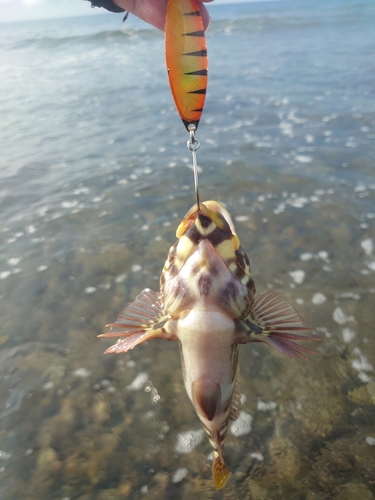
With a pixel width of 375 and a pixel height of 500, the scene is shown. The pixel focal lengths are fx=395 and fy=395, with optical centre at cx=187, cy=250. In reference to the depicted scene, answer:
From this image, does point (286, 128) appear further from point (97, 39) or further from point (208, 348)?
point (97, 39)

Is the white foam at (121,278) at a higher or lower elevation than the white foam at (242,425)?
lower

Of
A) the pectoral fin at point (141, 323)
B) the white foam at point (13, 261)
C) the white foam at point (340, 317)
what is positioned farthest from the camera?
the white foam at point (13, 261)

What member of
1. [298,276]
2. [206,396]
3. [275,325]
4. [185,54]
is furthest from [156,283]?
[185,54]

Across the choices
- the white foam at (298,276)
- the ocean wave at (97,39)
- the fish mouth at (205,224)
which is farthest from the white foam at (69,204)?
the ocean wave at (97,39)

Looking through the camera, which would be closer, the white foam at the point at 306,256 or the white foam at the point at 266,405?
the white foam at the point at 266,405

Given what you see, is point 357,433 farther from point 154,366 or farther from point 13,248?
point 13,248

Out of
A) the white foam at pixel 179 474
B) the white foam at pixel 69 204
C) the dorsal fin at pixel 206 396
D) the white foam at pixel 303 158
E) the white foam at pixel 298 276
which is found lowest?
the white foam at pixel 303 158

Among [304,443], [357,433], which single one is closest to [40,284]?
[304,443]

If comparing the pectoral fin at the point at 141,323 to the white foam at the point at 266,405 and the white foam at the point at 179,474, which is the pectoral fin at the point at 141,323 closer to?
the white foam at the point at 179,474
